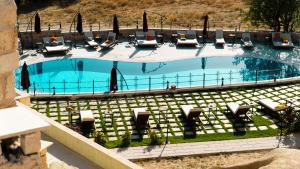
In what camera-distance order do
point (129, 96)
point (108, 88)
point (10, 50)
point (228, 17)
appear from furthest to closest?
point (228, 17) → point (108, 88) → point (129, 96) → point (10, 50)

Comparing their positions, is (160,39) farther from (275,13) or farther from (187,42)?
(275,13)

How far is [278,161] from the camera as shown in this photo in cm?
1630

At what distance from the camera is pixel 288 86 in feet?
82.5

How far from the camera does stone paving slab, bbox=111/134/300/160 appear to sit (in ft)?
59.8

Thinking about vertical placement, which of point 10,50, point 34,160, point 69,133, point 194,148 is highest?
point 10,50

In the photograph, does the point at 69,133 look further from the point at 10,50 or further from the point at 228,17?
the point at 228,17

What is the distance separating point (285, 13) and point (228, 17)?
589cm

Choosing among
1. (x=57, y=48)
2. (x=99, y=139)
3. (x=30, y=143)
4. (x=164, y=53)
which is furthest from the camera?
(x=164, y=53)

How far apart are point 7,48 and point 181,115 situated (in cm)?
1625

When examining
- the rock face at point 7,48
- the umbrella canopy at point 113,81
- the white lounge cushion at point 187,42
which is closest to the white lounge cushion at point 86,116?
the umbrella canopy at point 113,81

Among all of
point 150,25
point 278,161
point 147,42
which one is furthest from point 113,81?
point 150,25

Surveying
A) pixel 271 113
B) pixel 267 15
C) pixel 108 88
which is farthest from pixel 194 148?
pixel 267 15

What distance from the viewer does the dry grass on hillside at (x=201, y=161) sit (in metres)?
17.5

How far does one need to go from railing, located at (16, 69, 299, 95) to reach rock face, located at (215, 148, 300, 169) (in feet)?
25.0
